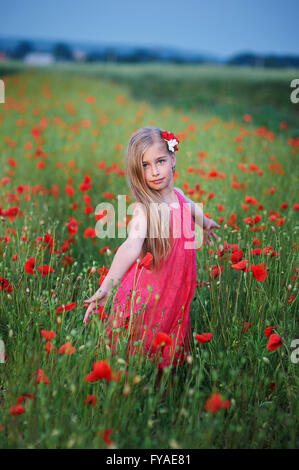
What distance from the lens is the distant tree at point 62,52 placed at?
3328 centimetres

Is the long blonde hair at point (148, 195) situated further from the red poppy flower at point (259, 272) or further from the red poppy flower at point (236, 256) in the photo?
the red poppy flower at point (259, 272)

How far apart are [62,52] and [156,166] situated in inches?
1401

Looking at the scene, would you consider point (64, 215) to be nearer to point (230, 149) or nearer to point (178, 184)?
point (178, 184)

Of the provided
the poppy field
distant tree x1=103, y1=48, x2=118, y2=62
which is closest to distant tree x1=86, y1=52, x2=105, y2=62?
distant tree x1=103, y1=48, x2=118, y2=62

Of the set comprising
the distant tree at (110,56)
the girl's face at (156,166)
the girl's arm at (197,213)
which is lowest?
the girl's arm at (197,213)

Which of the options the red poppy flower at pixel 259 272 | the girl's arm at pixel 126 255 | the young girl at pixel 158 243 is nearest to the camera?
the red poppy flower at pixel 259 272

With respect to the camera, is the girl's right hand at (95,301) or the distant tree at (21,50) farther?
the distant tree at (21,50)

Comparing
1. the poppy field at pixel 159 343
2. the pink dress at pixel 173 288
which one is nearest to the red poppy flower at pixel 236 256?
the poppy field at pixel 159 343

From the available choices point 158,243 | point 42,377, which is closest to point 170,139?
point 158,243

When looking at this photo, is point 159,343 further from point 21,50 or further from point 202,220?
point 21,50

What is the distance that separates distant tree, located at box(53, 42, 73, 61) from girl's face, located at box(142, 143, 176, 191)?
112ft

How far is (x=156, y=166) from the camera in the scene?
6.80ft

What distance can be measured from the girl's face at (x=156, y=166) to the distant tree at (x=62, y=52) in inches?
1346

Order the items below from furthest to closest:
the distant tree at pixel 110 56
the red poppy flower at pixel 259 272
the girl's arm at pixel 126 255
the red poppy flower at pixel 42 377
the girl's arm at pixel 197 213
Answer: the distant tree at pixel 110 56 < the girl's arm at pixel 197 213 < the girl's arm at pixel 126 255 < the red poppy flower at pixel 259 272 < the red poppy flower at pixel 42 377
